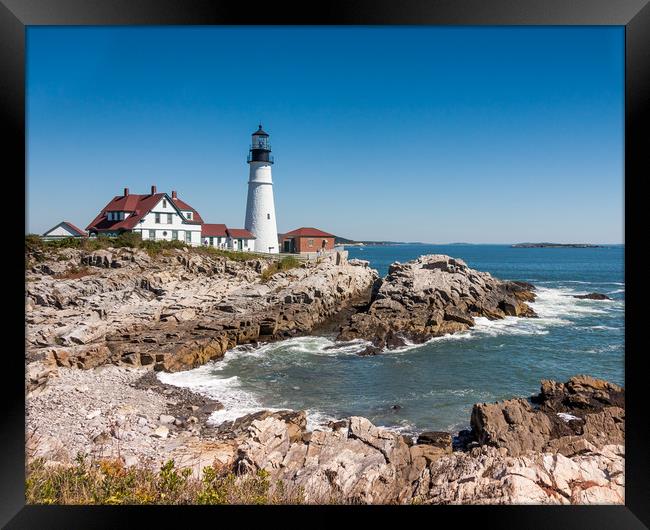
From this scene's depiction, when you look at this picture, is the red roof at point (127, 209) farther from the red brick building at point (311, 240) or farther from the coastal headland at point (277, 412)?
the red brick building at point (311, 240)

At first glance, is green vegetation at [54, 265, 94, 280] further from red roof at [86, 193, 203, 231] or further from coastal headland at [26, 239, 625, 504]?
red roof at [86, 193, 203, 231]

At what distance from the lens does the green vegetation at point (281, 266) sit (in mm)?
14305

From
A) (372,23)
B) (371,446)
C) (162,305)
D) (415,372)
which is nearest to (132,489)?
(371,446)

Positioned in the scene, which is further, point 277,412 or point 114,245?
point 114,245

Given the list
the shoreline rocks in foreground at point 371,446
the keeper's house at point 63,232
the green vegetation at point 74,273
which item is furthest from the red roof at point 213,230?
the shoreline rocks in foreground at point 371,446

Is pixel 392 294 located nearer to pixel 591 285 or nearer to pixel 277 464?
pixel 277 464

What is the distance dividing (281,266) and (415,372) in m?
7.73

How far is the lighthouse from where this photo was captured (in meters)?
17.4

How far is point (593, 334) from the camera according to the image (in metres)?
11.9

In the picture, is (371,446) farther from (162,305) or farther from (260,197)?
(260,197)

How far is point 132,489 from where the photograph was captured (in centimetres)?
235
